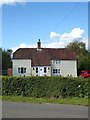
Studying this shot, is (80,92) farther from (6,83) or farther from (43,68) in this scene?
(43,68)

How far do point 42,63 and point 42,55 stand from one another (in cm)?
262

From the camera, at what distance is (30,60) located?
63.0 meters

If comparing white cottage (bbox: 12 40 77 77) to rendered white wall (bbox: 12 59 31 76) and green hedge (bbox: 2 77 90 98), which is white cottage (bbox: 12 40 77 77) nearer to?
rendered white wall (bbox: 12 59 31 76)

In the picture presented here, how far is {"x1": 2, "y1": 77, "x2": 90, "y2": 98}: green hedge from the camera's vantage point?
66.8 feet

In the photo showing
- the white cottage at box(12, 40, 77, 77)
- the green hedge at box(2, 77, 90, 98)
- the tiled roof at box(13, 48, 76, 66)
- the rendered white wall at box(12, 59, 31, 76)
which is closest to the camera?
the green hedge at box(2, 77, 90, 98)

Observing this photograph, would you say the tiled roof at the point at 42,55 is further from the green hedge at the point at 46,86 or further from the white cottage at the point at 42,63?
the green hedge at the point at 46,86

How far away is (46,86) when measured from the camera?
69.0 ft

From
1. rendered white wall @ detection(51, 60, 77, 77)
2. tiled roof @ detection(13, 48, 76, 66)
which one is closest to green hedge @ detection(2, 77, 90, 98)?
tiled roof @ detection(13, 48, 76, 66)

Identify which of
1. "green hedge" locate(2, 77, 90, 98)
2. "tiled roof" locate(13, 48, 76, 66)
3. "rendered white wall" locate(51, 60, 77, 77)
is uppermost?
"tiled roof" locate(13, 48, 76, 66)

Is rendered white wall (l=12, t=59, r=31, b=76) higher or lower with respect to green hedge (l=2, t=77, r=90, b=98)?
higher

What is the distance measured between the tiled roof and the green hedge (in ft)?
134

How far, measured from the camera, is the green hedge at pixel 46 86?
2036cm

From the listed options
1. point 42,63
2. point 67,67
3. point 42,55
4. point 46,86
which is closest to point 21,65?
point 42,63

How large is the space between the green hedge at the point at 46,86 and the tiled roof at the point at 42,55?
1604 inches
